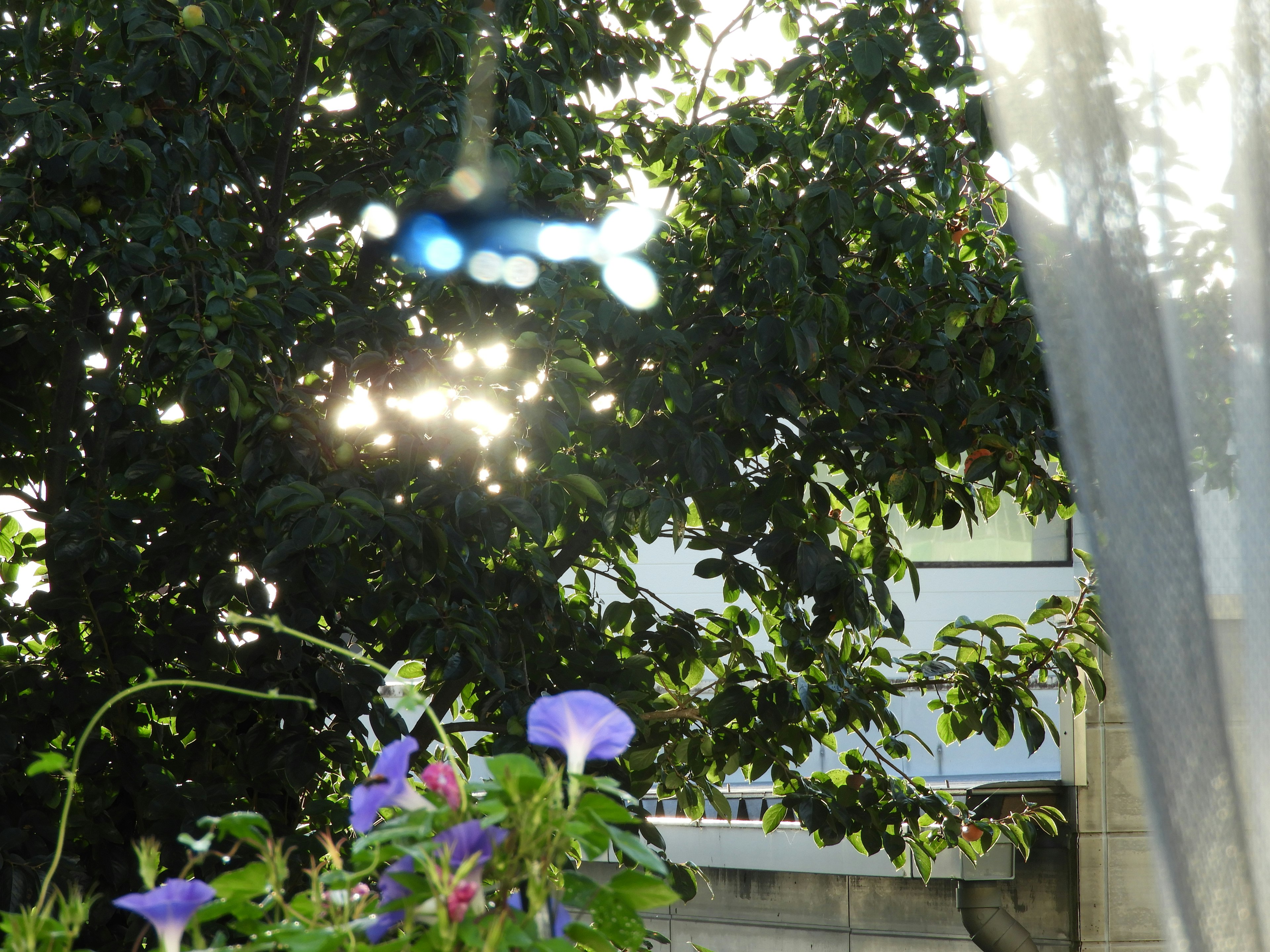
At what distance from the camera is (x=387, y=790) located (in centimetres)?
57

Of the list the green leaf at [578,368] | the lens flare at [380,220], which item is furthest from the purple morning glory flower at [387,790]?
the lens flare at [380,220]

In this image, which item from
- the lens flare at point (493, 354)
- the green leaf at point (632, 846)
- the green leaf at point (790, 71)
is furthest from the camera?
the green leaf at point (790, 71)

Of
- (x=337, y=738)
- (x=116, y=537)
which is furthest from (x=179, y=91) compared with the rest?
(x=337, y=738)

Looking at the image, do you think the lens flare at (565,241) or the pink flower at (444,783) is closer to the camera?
the pink flower at (444,783)

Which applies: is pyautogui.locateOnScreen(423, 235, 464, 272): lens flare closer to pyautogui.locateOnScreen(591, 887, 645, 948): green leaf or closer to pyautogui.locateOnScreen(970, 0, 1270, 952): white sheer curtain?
pyautogui.locateOnScreen(970, 0, 1270, 952): white sheer curtain

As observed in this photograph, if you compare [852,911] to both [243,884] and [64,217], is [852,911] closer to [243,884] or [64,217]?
[64,217]

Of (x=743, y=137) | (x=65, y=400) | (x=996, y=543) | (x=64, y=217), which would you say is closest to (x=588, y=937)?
(x=64, y=217)

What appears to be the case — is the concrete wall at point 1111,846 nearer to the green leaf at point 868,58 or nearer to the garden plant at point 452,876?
the green leaf at point 868,58

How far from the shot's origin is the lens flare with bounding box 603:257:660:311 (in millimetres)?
2006

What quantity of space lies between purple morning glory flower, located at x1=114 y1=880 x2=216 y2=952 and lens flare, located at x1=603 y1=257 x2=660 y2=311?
1554 mm

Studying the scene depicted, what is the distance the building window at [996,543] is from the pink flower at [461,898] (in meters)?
5.01

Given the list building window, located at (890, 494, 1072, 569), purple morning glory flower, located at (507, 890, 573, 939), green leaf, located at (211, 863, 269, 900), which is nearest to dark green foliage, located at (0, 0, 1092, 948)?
green leaf, located at (211, 863, 269, 900)

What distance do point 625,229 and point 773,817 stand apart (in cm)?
143

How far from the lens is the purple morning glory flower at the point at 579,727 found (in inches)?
23.0
